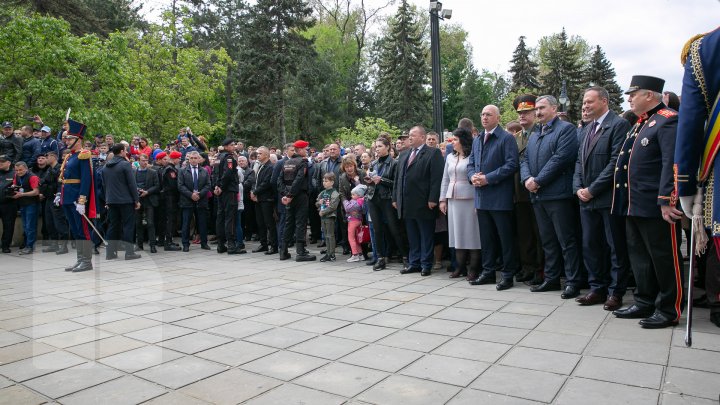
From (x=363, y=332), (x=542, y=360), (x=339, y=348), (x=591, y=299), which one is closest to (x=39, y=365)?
(x=339, y=348)

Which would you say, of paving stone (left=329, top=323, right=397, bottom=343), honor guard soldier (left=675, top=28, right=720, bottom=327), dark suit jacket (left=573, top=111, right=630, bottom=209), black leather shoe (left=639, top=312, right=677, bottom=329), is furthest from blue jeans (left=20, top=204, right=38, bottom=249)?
honor guard soldier (left=675, top=28, right=720, bottom=327)

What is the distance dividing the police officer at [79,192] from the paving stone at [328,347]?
20.9 feet

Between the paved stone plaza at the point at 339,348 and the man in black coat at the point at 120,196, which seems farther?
the man in black coat at the point at 120,196

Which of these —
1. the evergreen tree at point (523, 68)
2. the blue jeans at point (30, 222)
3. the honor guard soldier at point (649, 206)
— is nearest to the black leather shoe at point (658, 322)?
the honor guard soldier at point (649, 206)

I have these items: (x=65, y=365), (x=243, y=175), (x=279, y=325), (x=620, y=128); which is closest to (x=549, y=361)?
(x=279, y=325)

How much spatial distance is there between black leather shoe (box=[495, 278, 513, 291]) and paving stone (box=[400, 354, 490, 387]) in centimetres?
267

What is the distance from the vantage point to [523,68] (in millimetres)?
53156

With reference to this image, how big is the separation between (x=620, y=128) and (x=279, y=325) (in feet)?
13.9

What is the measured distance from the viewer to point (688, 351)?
3908mm

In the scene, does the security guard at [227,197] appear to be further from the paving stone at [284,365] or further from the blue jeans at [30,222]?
the paving stone at [284,365]

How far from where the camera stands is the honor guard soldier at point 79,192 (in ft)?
29.8

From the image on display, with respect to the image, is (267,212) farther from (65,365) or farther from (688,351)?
(688,351)

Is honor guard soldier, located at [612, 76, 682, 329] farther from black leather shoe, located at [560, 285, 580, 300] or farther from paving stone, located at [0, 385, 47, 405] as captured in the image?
paving stone, located at [0, 385, 47, 405]

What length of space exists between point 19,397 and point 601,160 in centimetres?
579
